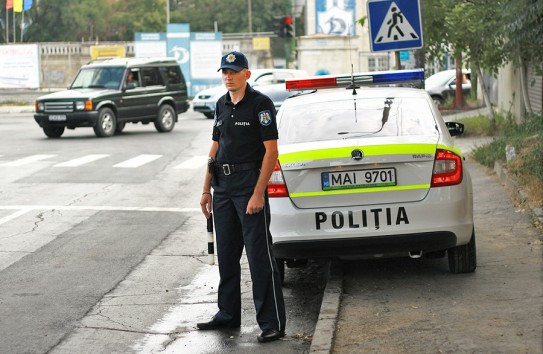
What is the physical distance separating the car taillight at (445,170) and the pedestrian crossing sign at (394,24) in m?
7.13

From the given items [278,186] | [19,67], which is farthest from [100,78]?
[19,67]

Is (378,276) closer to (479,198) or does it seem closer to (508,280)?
(508,280)

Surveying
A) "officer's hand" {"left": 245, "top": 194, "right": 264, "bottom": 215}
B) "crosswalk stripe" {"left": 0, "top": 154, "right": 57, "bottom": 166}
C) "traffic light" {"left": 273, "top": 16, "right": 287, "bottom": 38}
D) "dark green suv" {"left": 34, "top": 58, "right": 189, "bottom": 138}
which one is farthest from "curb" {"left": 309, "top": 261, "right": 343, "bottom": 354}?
"traffic light" {"left": 273, "top": 16, "right": 287, "bottom": 38}

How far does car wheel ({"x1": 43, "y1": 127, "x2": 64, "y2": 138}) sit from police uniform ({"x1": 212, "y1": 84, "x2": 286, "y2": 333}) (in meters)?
21.9

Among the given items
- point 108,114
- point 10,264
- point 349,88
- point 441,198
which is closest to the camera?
point 441,198

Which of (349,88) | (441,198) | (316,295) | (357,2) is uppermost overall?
(357,2)

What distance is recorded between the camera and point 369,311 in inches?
299

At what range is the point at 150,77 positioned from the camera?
100 feet

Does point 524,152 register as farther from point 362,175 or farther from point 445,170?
point 362,175

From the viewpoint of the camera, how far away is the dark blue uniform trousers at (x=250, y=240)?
7.12m

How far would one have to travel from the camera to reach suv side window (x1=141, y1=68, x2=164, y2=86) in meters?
30.2

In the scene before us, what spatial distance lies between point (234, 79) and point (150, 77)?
77.9ft

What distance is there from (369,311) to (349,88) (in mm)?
2651

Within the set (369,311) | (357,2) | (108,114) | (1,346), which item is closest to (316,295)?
(369,311)
